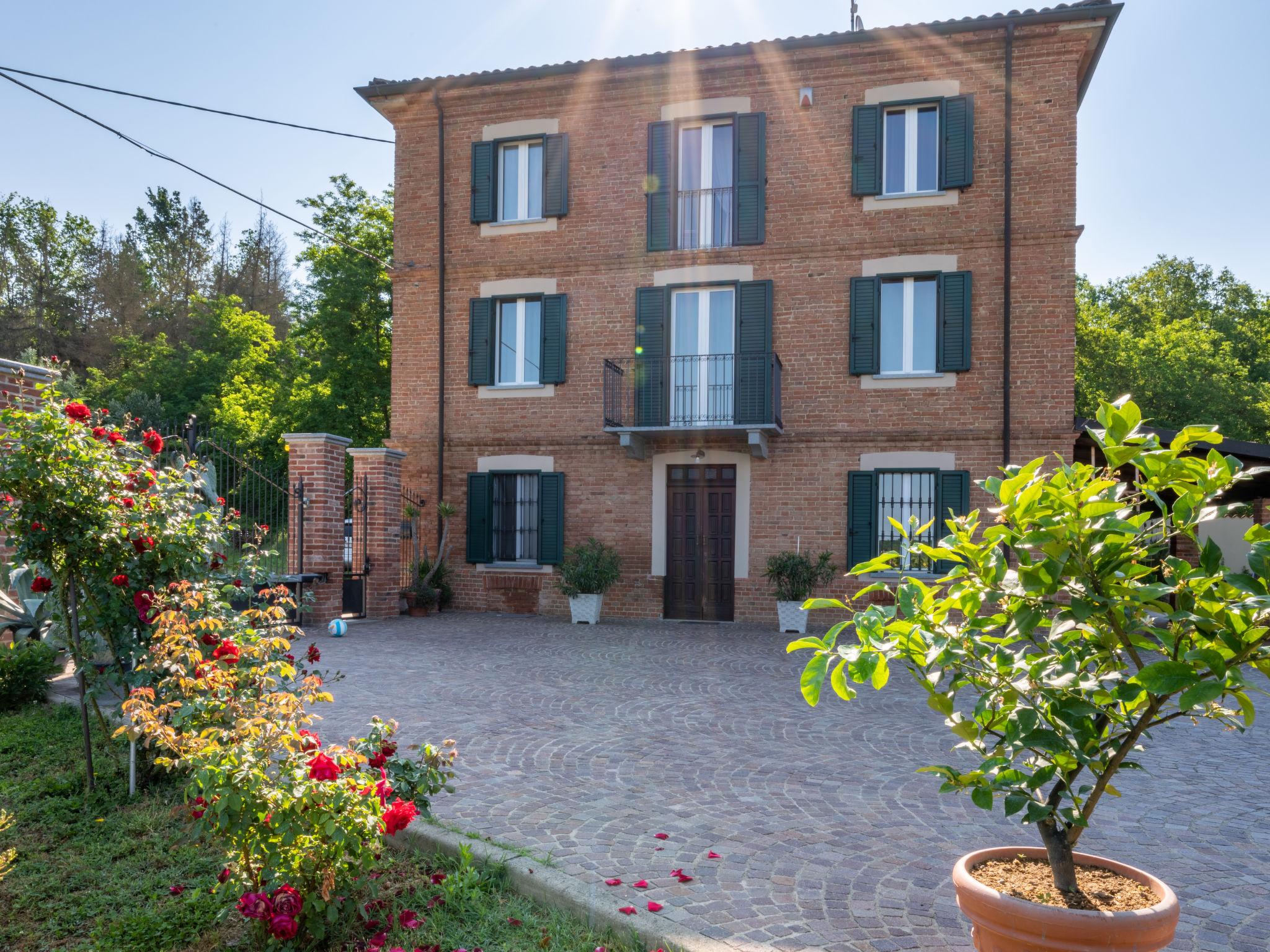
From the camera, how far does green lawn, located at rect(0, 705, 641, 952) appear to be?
9.55 feet

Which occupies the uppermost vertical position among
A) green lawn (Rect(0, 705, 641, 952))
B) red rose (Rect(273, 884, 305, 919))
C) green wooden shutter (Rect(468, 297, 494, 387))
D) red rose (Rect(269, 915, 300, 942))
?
green wooden shutter (Rect(468, 297, 494, 387))

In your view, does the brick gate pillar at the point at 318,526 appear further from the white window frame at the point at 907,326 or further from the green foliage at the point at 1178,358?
the green foliage at the point at 1178,358

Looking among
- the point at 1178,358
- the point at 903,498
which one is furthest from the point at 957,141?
the point at 1178,358

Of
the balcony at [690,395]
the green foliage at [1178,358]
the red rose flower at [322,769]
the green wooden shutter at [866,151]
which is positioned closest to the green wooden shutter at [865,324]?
the balcony at [690,395]

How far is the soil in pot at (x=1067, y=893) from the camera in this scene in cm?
229

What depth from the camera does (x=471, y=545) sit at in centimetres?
1448

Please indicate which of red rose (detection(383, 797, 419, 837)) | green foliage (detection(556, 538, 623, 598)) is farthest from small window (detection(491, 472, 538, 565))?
red rose (detection(383, 797, 419, 837))

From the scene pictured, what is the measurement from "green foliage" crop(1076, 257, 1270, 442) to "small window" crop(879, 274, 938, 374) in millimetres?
14666

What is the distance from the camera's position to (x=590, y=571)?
43.7ft

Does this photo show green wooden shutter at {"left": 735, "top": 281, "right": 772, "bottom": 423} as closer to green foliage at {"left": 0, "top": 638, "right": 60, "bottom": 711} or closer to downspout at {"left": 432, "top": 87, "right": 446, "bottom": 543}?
downspout at {"left": 432, "top": 87, "right": 446, "bottom": 543}

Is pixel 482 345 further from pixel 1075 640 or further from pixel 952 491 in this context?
pixel 1075 640

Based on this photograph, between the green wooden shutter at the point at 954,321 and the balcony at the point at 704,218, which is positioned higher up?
the balcony at the point at 704,218

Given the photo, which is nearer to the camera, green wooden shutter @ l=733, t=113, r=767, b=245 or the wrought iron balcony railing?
the wrought iron balcony railing

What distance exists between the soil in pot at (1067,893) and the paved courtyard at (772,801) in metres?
0.61
